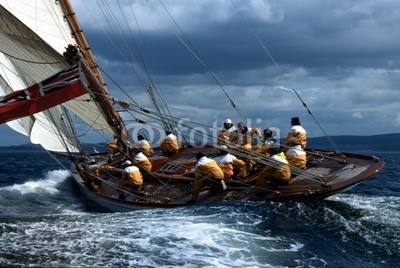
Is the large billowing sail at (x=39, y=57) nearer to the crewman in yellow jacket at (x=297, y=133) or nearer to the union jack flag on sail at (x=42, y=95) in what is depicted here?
the union jack flag on sail at (x=42, y=95)

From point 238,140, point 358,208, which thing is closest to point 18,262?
point 358,208

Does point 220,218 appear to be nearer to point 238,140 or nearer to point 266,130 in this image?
point 266,130

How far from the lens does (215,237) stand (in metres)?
13.0

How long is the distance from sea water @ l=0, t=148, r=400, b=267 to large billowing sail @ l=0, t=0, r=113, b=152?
4339 mm

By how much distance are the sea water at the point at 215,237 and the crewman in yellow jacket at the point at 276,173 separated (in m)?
0.93

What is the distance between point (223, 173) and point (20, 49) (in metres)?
7.27

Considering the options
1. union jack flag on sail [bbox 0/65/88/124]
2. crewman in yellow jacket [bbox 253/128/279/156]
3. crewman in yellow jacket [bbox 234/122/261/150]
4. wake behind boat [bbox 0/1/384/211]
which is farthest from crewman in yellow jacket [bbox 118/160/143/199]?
crewman in yellow jacket [bbox 234/122/261/150]

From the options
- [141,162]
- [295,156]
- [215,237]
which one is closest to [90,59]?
[141,162]

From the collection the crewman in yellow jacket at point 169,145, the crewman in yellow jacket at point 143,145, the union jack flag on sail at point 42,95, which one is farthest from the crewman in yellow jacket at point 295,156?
the crewman in yellow jacket at point 143,145

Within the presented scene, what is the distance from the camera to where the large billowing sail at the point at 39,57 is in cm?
1730

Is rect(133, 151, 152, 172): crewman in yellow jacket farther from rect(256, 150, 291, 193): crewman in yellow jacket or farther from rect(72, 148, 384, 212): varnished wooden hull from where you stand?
rect(256, 150, 291, 193): crewman in yellow jacket

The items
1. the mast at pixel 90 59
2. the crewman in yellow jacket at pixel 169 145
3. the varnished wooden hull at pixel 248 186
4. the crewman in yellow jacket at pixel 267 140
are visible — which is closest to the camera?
the varnished wooden hull at pixel 248 186

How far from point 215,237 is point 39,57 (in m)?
8.89

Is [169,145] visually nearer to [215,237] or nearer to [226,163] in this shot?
[226,163]
